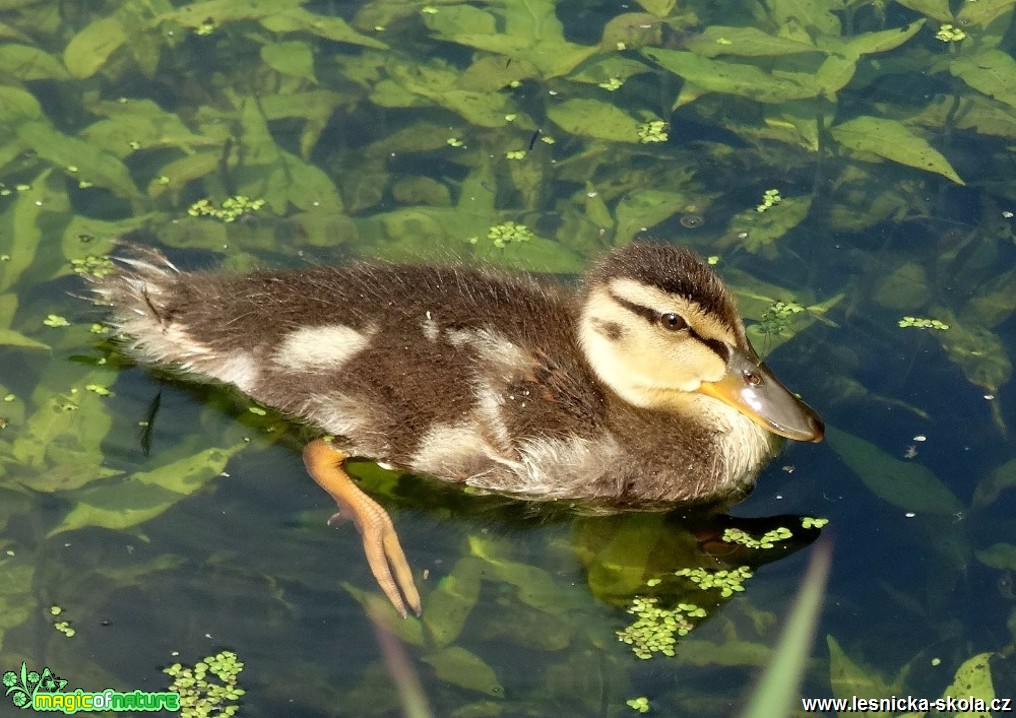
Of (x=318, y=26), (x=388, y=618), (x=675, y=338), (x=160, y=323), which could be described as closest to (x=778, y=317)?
(x=675, y=338)

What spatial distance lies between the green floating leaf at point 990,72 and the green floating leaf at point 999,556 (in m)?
2.25

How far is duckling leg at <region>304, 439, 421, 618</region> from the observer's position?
410cm

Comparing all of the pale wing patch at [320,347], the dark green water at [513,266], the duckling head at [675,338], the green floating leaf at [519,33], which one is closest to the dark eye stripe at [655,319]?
the duckling head at [675,338]

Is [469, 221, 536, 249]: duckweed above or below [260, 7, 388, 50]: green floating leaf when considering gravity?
below

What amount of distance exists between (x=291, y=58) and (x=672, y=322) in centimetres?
236

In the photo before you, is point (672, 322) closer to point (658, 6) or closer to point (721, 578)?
point (721, 578)

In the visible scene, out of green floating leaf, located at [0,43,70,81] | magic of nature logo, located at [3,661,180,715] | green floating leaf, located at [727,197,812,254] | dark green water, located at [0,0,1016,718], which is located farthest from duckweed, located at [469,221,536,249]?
magic of nature logo, located at [3,661,180,715]

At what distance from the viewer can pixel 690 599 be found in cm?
411

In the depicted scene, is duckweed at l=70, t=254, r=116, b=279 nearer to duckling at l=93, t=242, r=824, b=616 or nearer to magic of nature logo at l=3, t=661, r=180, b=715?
duckling at l=93, t=242, r=824, b=616

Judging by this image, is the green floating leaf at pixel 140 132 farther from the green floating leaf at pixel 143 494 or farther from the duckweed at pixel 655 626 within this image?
the duckweed at pixel 655 626

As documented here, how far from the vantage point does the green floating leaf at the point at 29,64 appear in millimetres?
5871

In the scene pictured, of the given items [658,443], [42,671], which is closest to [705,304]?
[658,443]

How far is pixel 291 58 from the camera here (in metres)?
5.97

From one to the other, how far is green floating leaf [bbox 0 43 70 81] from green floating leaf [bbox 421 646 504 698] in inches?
122
